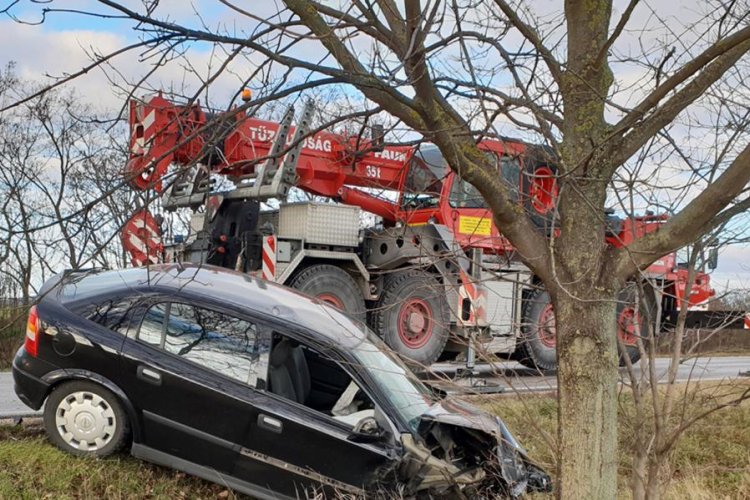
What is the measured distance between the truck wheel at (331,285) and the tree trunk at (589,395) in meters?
6.38

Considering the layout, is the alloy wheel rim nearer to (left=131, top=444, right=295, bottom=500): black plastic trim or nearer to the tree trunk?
(left=131, top=444, right=295, bottom=500): black plastic trim

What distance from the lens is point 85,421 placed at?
4922mm

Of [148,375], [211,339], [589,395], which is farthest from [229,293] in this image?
[589,395]

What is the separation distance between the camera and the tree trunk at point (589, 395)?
3.50 meters

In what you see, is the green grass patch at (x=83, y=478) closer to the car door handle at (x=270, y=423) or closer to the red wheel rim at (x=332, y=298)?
the car door handle at (x=270, y=423)

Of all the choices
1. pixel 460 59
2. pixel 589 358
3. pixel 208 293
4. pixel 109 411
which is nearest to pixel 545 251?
pixel 589 358

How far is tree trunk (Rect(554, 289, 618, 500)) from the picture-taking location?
350 cm

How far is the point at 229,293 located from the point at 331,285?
16.4 feet

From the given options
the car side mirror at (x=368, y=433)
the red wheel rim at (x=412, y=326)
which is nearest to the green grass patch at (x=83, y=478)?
the car side mirror at (x=368, y=433)

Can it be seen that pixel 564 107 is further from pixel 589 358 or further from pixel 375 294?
pixel 375 294

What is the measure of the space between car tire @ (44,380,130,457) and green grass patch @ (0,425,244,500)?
0.25 ft

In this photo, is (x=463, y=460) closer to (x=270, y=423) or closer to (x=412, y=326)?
(x=270, y=423)

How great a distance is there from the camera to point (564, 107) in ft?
12.3

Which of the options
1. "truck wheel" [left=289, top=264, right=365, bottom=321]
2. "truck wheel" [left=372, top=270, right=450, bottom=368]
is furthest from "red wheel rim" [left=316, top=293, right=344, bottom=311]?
"truck wheel" [left=372, top=270, right=450, bottom=368]
